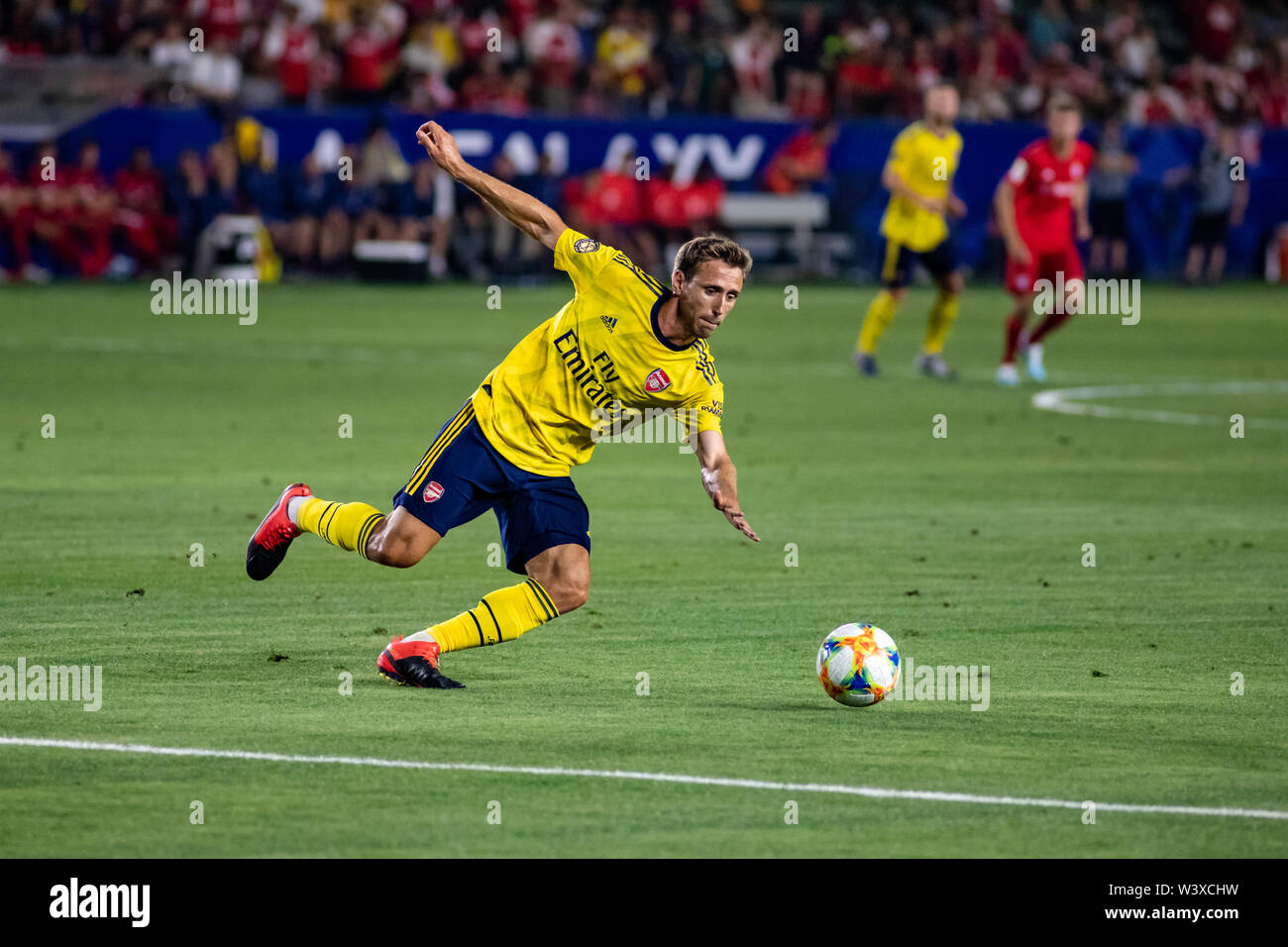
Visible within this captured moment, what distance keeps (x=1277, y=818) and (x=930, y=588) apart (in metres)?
4.25

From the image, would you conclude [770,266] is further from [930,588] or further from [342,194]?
[930,588]

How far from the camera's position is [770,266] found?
114ft

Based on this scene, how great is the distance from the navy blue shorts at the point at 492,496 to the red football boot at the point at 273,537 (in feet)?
3.03

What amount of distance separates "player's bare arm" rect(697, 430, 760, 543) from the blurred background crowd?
23.1m

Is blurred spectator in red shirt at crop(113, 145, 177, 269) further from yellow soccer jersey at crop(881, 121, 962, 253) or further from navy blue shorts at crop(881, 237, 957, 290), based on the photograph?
navy blue shorts at crop(881, 237, 957, 290)

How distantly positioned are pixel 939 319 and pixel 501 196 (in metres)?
12.7

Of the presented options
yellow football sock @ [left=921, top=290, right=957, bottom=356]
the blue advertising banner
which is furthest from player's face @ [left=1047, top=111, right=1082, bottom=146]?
the blue advertising banner

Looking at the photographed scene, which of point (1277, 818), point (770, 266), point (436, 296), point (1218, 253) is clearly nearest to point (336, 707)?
point (1277, 818)

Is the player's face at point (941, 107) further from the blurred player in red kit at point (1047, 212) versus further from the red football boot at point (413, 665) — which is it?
the red football boot at point (413, 665)

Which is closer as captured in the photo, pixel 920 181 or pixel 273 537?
pixel 273 537

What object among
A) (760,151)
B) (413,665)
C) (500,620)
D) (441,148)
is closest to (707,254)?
(441,148)

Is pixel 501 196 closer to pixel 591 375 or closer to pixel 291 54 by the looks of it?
pixel 591 375

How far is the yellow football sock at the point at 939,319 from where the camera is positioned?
66.5ft

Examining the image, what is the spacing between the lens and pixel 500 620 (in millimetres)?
8141
